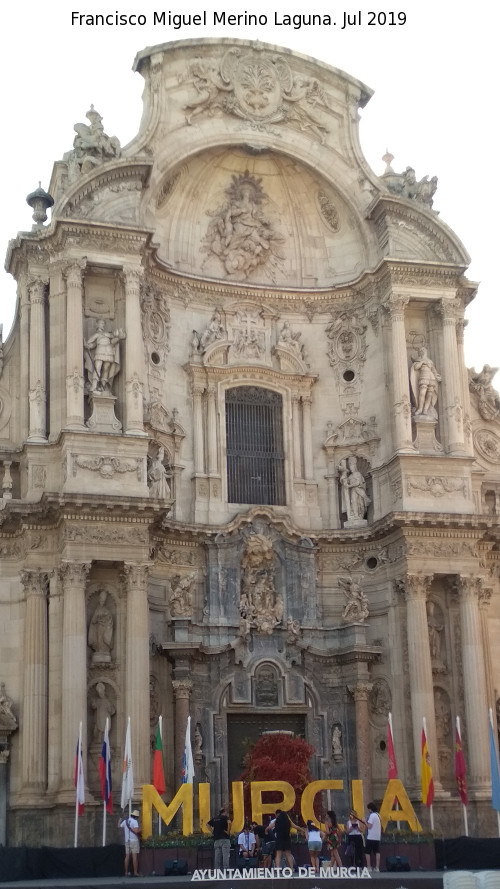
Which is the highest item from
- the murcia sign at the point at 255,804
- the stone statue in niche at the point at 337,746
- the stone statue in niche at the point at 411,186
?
the stone statue in niche at the point at 411,186

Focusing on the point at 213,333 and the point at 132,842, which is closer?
the point at 132,842

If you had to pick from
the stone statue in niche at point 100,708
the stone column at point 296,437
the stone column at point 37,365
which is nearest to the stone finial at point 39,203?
the stone column at point 37,365

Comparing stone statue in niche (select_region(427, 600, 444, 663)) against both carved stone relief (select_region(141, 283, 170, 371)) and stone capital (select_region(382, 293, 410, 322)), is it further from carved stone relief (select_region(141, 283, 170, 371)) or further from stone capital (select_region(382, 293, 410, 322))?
carved stone relief (select_region(141, 283, 170, 371))

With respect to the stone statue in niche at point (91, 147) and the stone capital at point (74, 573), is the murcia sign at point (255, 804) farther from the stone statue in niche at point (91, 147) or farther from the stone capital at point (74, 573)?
the stone statue in niche at point (91, 147)

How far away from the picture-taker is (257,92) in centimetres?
3572

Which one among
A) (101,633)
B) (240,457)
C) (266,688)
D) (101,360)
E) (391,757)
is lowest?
(391,757)

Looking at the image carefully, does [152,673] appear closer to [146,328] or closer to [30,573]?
[30,573]

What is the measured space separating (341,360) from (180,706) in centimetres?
1060

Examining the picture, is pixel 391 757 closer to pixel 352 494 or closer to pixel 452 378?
pixel 352 494

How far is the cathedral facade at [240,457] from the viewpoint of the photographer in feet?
99.0

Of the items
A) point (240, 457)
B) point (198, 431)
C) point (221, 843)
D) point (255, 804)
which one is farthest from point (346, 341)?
point (221, 843)

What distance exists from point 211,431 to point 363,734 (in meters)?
8.62

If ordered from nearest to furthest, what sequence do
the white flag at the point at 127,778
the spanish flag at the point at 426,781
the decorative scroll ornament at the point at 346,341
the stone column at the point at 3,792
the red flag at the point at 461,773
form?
the white flag at the point at 127,778
the stone column at the point at 3,792
the spanish flag at the point at 426,781
the red flag at the point at 461,773
the decorative scroll ornament at the point at 346,341

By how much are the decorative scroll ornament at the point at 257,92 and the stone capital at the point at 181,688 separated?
14841mm
